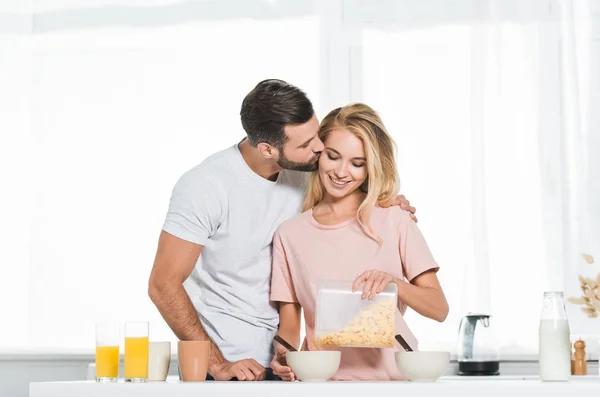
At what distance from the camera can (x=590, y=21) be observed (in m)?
3.46

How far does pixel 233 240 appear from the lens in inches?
95.3

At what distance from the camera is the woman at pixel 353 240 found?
2238mm

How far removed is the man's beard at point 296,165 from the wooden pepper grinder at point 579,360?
1.09m

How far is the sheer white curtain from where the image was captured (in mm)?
3336

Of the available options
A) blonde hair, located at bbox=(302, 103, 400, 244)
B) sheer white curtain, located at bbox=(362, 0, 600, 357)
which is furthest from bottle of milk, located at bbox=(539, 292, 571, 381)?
sheer white curtain, located at bbox=(362, 0, 600, 357)

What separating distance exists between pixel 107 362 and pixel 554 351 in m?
0.94

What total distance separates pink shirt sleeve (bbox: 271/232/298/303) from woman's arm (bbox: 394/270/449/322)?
1.08ft

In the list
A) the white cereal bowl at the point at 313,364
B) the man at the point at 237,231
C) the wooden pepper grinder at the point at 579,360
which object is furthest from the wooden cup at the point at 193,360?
the wooden pepper grinder at the point at 579,360

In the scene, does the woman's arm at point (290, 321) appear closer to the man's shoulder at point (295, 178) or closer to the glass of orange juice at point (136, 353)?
the man's shoulder at point (295, 178)

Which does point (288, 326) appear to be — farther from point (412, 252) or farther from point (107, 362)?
point (107, 362)

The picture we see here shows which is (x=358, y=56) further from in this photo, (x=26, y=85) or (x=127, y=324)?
(x=127, y=324)

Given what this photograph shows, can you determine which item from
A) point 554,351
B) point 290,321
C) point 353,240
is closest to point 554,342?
point 554,351

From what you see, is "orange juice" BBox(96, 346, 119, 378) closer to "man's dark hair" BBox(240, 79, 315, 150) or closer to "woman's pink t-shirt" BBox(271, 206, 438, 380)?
"woman's pink t-shirt" BBox(271, 206, 438, 380)


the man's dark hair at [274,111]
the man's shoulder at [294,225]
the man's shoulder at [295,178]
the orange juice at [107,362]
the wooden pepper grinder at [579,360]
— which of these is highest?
the man's dark hair at [274,111]
